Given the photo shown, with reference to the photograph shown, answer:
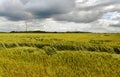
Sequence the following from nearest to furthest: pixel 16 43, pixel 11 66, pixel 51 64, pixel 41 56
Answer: pixel 11 66 → pixel 51 64 → pixel 41 56 → pixel 16 43

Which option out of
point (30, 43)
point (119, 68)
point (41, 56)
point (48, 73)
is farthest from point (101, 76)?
point (30, 43)

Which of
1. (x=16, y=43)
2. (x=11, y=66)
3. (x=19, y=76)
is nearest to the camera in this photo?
(x=19, y=76)

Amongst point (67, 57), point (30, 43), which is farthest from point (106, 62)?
point (30, 43)

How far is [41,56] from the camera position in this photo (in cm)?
4281

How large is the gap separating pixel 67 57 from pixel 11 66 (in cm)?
943

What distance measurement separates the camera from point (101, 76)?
3641 cm

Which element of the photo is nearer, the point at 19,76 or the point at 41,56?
the point at 19,76

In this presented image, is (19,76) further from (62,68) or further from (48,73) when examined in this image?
(62,68)

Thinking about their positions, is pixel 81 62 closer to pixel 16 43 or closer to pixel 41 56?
pixel 41 56

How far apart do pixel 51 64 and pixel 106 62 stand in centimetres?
845

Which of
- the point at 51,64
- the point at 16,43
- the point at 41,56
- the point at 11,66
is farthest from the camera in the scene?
the point at 16,43

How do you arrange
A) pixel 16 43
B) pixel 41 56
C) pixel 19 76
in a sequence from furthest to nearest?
pixel 16 43 → pixel 41 56 → pixel 19 76

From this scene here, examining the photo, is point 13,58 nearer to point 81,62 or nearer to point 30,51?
point 30,51

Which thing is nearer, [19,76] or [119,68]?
[19,76]
